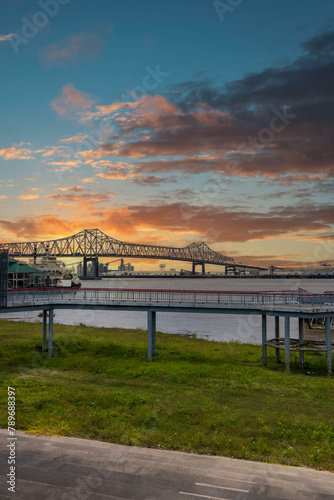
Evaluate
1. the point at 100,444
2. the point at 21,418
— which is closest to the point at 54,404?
the point at 21,418

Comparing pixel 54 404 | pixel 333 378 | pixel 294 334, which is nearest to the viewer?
pixel 54 404

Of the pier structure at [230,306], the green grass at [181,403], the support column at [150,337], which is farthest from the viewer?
the support column at [150,337]

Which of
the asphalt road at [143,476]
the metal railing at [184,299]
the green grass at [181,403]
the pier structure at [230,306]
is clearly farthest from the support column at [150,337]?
the asphalt road at [143,476]

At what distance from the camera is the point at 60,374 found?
2638cm

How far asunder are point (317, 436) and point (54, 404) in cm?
1191

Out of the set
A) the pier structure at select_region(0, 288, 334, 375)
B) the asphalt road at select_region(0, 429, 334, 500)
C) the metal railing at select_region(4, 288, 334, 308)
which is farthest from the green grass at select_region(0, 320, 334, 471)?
the metal railing at select_region(4, 288, 334, 308)

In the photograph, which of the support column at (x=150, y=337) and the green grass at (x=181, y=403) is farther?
the support column at (x=150, y=337)

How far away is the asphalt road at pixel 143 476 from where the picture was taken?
37.7 ft

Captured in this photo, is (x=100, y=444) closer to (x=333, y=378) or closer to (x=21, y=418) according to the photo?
(x=21, y=418)

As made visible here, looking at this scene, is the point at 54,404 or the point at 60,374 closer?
the point at 54,404

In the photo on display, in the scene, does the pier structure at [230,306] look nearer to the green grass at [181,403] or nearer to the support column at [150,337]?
the support column at [150,337]

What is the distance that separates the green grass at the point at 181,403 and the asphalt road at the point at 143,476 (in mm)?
895

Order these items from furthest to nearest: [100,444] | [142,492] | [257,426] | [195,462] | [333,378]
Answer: [333,378], [257,426], [100,444], [195,462], [142,492]

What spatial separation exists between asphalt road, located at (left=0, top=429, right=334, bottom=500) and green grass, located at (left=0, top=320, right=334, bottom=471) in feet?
2.93
